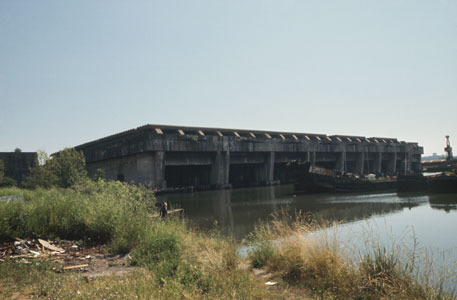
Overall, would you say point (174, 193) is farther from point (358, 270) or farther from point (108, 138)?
point (358, 270)

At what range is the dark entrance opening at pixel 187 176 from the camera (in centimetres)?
4400

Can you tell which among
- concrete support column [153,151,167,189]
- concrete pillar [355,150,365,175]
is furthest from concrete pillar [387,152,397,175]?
concrete support column [153,151,167,189]

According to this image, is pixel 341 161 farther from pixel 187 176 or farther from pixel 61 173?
pixel 61 173

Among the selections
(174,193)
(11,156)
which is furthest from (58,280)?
(11,156)

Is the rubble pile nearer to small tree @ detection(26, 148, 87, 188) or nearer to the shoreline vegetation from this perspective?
the shoreline vegetation

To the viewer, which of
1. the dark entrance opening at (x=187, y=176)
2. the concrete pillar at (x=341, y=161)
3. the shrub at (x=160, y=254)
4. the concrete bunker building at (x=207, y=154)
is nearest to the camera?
the shrub at (x=160, y=254)

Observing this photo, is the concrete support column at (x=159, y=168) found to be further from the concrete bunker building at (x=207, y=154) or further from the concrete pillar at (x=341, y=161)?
the concrete pillar at (x=341, y=161)

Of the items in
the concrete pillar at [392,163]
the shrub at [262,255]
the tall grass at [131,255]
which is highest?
the concrete pillar at [392,163]

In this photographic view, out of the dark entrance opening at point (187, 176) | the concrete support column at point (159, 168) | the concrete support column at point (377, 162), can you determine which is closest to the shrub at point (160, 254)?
the concrete support column at point (159, 168)

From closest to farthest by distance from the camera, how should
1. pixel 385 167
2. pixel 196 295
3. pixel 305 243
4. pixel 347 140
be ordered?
pixel 196 295 → pixel 305 243 → pixel 347 140 → pixel 385 167

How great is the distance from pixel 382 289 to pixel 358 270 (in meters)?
0.56

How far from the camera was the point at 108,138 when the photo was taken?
43.4 m

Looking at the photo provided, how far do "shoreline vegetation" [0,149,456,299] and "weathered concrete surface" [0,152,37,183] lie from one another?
47114 mm

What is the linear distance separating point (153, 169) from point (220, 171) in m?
8.65
